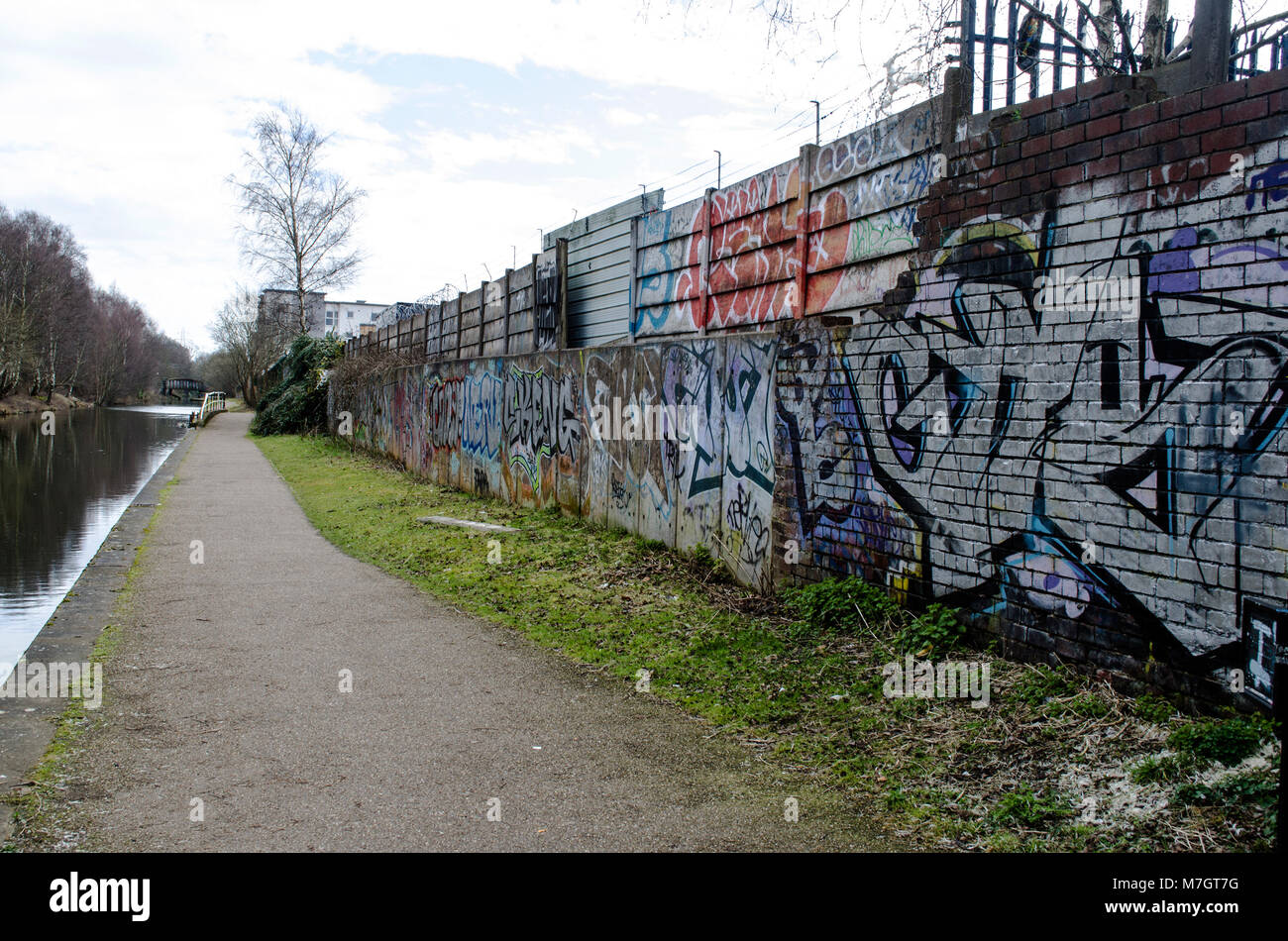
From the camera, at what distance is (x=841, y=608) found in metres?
5.40

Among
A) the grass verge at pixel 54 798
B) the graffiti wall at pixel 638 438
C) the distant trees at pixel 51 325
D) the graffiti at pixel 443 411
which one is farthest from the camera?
the distant trees at pixel 51 325

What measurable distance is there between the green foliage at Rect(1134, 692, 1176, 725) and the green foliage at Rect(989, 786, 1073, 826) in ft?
2.02

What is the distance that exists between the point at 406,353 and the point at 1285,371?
1859 cm

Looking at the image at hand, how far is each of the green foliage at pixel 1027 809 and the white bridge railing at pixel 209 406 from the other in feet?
129

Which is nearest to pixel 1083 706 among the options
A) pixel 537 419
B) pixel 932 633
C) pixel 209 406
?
pixel 932 633

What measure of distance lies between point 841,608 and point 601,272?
647 centimetres

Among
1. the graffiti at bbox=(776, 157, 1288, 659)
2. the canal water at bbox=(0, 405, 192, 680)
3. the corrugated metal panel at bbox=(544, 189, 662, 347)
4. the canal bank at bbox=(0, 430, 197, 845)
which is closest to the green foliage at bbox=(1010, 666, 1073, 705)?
the graffiti at bbox=(776, 157, 1288, 659)

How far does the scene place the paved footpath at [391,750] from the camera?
10.5 ft

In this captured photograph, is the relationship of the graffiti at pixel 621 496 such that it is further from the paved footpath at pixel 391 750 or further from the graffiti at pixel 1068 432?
the graffiti at pixel 1068 432

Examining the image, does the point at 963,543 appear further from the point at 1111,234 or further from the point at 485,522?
the point at 485,522

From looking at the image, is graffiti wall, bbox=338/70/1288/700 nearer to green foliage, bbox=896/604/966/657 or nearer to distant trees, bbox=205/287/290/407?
green foliage, bbox=896/604/966/657

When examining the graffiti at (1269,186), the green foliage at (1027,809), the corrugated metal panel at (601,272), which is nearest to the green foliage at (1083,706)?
the green foliage at (1027,809)

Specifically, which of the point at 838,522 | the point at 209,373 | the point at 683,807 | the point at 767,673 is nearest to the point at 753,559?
the point at 838,522
